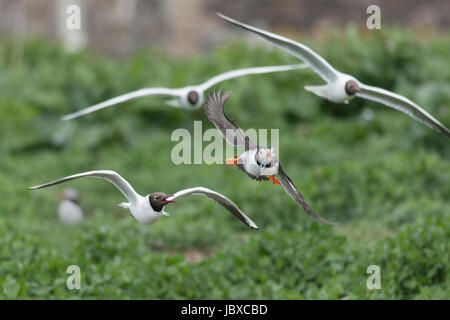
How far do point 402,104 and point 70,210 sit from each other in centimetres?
545

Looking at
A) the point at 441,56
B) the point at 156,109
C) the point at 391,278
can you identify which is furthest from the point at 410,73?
the point at 391,278

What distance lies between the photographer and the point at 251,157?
3076 millimetres

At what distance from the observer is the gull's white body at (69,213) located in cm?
836

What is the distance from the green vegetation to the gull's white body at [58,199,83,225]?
26 cm

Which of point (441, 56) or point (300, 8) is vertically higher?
point (300, 8)

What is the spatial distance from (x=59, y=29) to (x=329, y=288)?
71.8 feet

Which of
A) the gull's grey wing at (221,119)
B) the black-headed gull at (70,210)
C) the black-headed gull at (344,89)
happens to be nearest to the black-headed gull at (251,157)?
the gull's grey wing at (221,119)

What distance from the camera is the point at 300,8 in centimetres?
2517

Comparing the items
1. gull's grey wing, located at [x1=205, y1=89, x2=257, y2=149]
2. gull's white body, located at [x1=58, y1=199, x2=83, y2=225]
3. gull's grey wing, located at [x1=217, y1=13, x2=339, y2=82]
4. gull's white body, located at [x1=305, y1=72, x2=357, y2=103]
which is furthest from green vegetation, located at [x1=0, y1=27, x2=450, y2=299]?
gull's grey wing, located at [x1=205, y1=89, x2=257, y2=149]

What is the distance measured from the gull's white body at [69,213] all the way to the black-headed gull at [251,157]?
5.39m

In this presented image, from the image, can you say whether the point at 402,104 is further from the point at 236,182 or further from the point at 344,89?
the point at 236,182

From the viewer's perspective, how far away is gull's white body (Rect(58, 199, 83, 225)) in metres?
8.36
